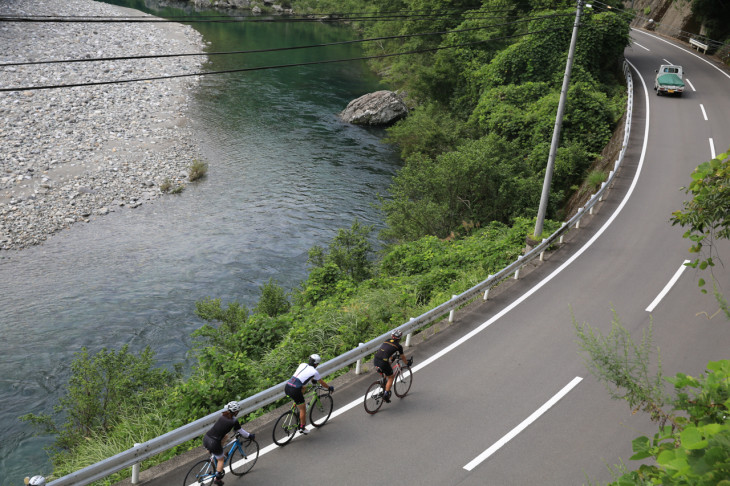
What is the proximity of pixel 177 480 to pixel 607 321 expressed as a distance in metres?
10.6

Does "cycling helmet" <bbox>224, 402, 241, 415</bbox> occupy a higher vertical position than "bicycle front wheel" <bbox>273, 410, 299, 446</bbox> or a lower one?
higher

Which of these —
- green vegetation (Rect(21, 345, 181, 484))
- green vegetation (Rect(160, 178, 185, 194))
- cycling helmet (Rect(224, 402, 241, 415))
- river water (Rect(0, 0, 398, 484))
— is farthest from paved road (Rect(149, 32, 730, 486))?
green vegetation (Rect(160, 178, 185, 194))

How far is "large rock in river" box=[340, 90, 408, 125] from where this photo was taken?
140ft

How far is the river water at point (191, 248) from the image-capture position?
16844 mm

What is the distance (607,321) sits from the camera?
547 inches

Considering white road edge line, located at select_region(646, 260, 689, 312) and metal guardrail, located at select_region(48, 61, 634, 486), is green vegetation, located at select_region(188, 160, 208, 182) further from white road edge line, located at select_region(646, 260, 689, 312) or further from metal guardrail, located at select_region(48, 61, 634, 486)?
white road edge line, located at select_region(646, 260, 689, 312)

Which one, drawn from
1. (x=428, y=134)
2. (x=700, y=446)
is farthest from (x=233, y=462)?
(x=428, y=134)

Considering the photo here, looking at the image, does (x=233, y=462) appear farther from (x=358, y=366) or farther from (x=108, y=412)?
(x=108, y=412)

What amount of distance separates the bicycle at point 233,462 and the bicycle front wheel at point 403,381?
3.05m

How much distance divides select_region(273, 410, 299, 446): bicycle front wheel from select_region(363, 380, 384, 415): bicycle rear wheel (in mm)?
1463

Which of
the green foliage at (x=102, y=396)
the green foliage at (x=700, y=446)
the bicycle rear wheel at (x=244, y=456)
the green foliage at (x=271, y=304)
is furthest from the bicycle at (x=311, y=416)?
the green foliage at (x=271, y=304)

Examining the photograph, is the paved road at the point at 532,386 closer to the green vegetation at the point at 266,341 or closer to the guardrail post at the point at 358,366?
the guardrail post at the point at 358,366

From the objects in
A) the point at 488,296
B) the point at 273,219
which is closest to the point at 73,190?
the point at 273,219


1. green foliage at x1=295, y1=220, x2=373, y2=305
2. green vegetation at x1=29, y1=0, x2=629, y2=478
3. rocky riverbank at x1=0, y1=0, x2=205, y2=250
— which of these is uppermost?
green vegetation at x1=29, y1=0, x2=629, y2=478
